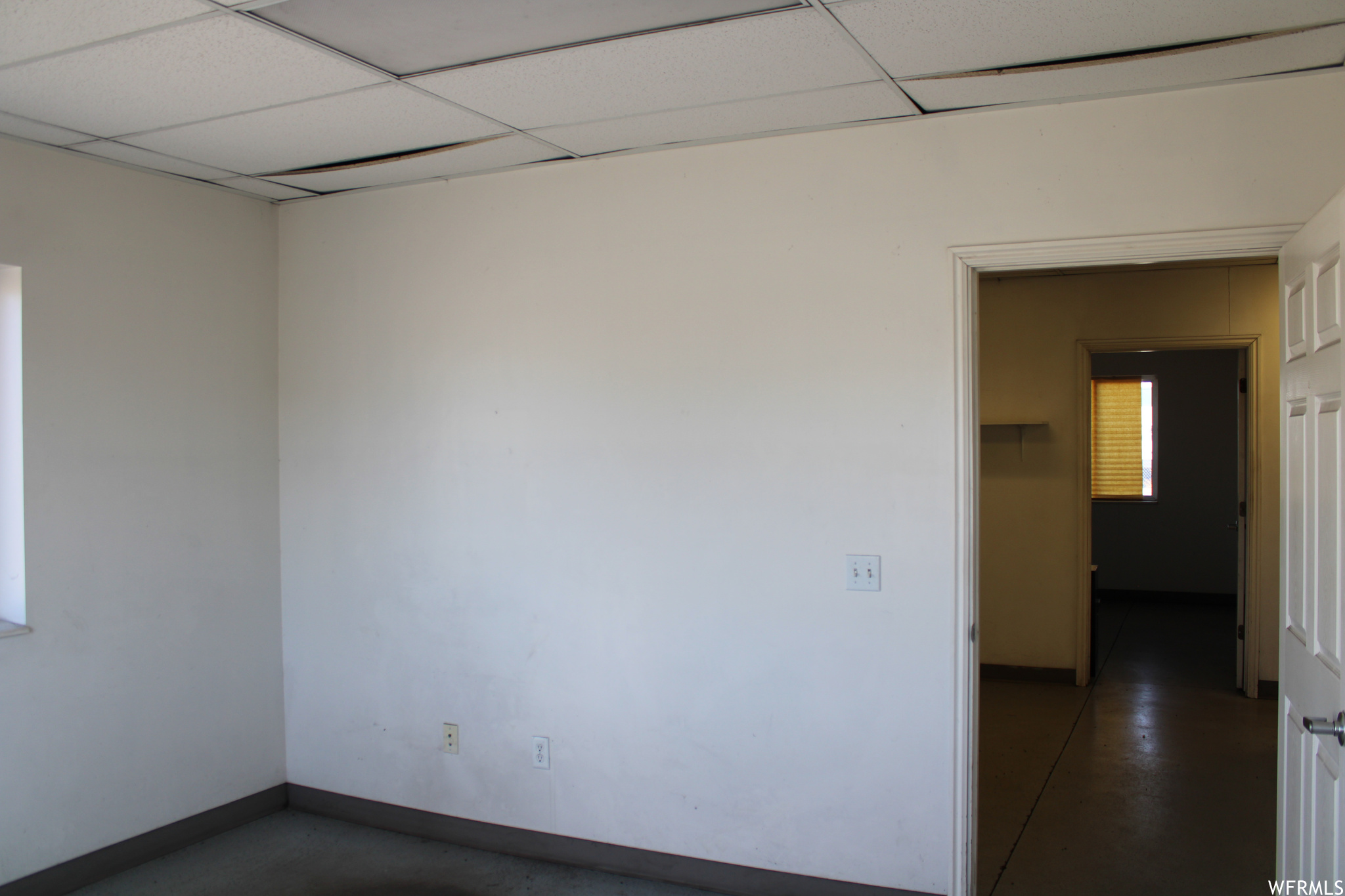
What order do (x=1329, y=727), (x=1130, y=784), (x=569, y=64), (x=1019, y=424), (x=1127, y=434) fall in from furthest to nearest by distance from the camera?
(x=1127, y=434) → (x=1019, y=424) → (x=1130, y=784) → (x=569, y=64) → (x=1329, y=727)

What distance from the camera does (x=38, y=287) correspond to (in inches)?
115

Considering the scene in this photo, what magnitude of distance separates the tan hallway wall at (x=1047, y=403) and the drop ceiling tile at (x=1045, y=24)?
12.2ft

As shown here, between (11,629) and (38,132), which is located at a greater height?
(38,132)

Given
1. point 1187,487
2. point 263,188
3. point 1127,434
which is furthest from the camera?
point 1127,434

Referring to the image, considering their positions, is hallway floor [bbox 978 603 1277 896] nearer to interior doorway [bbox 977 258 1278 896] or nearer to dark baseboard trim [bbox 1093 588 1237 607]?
interior doorway [bbox 977 258 1278 896]

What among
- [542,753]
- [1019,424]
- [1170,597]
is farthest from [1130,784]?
[1170,597]

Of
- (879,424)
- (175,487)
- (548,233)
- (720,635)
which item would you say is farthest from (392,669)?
(879,424)

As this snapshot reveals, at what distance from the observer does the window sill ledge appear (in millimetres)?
2844

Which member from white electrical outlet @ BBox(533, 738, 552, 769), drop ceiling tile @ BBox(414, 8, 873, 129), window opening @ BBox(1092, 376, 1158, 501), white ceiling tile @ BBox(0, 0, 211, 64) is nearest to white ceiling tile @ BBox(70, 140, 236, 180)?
white ceiling tile @ BBox(0, 0, 211, 64)

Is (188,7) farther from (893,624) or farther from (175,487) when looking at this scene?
(893,624)

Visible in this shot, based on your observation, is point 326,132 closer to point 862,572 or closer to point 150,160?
point 150,160

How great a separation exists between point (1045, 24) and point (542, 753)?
2706 mm

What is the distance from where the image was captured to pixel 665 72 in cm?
228

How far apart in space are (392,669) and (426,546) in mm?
511
